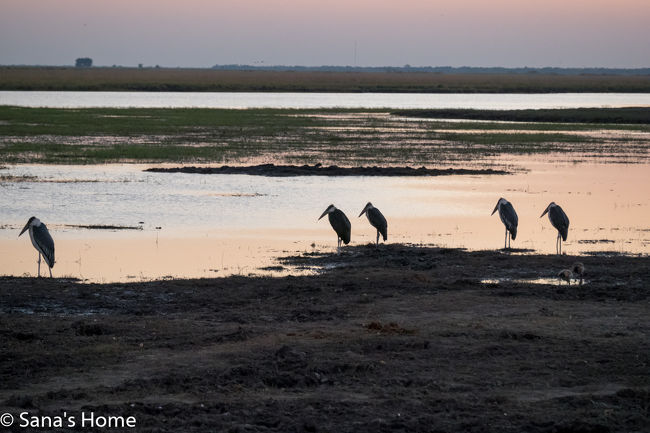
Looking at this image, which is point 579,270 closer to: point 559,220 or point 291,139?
point 559,220

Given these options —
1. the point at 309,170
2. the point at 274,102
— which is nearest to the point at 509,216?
the point at 309,170

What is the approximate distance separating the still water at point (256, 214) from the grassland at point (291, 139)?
414cm

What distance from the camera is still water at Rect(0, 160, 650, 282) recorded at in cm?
1614

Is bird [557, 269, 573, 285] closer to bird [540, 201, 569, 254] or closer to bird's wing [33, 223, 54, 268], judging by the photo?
bird [540, 201, 569, 254]

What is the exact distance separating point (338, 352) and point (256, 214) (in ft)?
38.2

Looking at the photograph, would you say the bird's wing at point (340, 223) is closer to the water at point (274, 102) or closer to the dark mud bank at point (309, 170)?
the dark mud bank at point (309, 170)

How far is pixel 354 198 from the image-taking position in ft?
79.5

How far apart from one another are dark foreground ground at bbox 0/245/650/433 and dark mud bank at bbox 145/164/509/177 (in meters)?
15.1

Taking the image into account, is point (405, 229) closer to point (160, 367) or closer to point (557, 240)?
point (557, 240)

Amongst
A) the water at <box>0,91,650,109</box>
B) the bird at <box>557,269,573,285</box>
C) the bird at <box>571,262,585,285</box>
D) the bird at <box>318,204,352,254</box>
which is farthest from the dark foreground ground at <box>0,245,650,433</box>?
the water at <box>0,91,650,109</box>

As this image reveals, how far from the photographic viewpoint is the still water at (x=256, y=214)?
16141 millimetres

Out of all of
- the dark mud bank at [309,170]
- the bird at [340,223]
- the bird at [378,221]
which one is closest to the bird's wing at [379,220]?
the bird at [378,221]

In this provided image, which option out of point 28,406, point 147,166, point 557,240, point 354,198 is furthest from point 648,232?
point 147,166

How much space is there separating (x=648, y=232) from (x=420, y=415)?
12669mm
